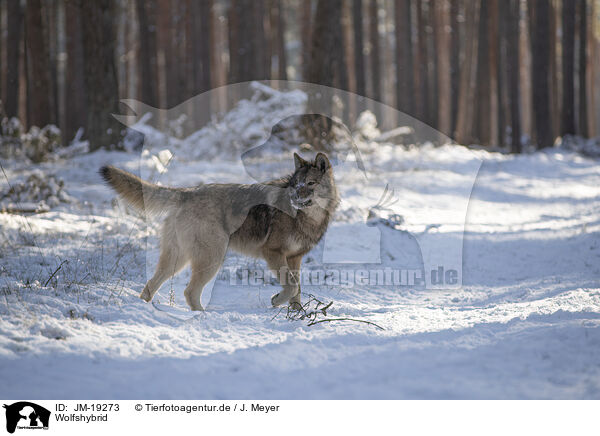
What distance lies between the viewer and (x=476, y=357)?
11.2 ft

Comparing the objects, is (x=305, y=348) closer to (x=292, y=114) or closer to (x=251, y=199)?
(x=251, y=199)

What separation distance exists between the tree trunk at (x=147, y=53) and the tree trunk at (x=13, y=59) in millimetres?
5550

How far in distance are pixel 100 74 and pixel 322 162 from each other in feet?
34.0

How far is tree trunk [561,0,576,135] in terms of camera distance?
2270 centimetres

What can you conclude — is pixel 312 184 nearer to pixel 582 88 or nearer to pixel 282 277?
pixel 282 277

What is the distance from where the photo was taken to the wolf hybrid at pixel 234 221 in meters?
5.03

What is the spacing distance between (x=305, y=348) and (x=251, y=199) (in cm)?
212

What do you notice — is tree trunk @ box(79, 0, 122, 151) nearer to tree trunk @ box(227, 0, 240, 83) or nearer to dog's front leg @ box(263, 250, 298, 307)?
dog's front leg @ box(263, 250, 298, 307)

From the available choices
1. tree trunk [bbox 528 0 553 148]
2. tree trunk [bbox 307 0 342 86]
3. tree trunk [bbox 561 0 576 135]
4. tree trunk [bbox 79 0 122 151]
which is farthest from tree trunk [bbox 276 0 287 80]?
tree trunk [bbox 561 0 576 135]

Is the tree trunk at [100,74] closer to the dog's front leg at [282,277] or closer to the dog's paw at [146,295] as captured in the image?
the dog's paw at [146,295]

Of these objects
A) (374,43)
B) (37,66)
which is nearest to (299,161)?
(37,66)

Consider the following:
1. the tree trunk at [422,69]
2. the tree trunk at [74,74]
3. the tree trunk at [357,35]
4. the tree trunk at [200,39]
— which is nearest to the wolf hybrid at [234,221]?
the tree trunk at [74,74]

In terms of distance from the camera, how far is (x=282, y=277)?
5133mm
